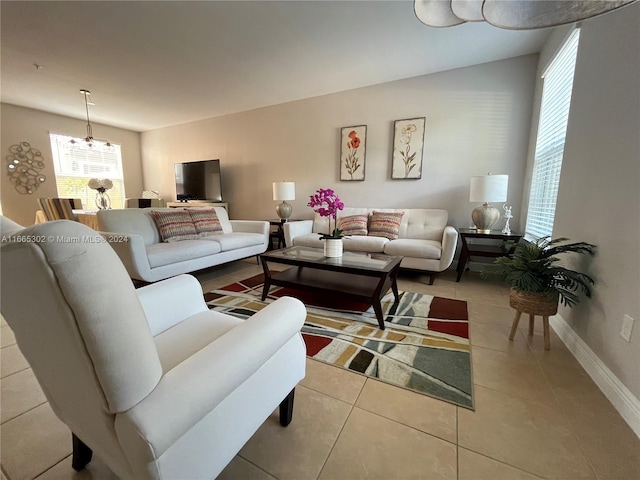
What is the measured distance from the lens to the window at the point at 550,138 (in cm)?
219

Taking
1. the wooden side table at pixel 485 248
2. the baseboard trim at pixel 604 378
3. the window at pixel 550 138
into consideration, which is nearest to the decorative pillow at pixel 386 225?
the wooden side table at pixel 485 248

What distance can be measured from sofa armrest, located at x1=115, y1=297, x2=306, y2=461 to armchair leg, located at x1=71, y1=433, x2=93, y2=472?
0.61 meters

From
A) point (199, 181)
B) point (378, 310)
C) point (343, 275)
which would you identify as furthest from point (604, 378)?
point (199, 181)

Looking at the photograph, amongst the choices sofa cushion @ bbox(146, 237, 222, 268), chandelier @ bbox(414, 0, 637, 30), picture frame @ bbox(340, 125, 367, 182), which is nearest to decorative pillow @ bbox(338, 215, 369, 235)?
picture frame @ bbox(340, 125, 367, 182)

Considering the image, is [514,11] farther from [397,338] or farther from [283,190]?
[283,190]

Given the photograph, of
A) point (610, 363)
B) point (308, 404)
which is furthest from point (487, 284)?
point (308, 404)

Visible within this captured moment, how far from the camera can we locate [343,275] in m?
2.40

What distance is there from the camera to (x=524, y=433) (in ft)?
3.55

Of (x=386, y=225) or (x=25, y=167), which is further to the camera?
(x=25, y=167)

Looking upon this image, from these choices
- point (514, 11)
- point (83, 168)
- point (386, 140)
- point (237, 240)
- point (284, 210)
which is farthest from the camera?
point (83, 168)

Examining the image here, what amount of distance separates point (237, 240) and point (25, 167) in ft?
14.8

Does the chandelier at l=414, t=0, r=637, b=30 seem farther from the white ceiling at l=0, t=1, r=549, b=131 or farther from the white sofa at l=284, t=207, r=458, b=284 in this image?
the white sofa at l=284, t=207, r=458, b=284

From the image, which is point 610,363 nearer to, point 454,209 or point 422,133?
point 454,209

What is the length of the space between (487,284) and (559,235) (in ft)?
3.43
